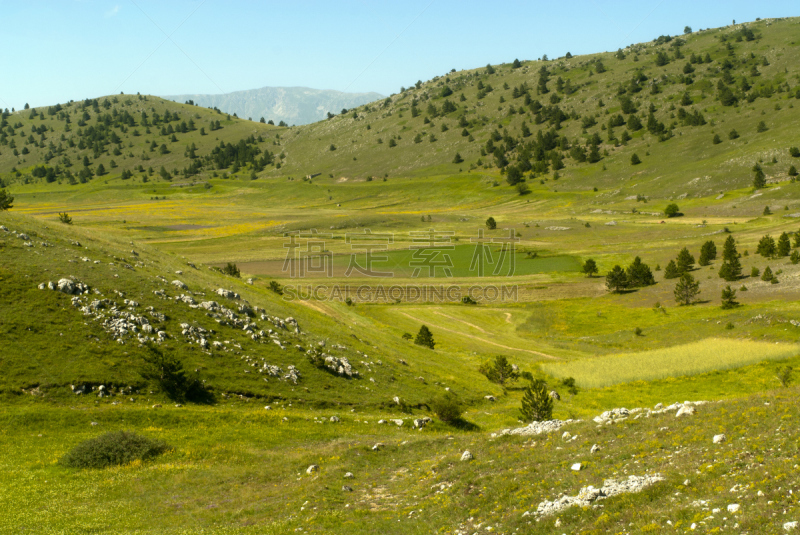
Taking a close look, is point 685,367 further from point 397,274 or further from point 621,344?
point 397,274

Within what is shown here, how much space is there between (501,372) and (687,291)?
49.5 m

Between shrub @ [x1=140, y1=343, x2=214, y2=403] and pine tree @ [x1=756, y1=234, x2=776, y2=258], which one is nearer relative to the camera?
shrub @ [x1=140, y1=343, x2=214, y2=403]

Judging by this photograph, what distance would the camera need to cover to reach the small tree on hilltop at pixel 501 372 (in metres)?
49.2

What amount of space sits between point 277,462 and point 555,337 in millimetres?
58007

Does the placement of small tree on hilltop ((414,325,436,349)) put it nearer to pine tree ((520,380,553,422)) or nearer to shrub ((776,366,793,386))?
pine tree ((520,380,553,422))

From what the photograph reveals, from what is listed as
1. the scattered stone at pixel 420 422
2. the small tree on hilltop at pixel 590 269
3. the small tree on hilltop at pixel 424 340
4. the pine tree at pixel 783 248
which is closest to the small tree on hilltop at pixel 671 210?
the pine tree at pixel 783 248

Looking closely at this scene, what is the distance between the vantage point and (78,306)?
34844mm

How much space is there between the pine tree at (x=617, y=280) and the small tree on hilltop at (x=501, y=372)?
166ft

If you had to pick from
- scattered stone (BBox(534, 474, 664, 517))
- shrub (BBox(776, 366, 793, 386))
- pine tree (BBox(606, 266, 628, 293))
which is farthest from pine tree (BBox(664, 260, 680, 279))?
scattered stone (BBox(534, 474, 664, 517))

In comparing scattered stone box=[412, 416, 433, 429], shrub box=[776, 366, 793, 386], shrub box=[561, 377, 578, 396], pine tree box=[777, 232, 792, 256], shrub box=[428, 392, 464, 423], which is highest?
pine tree box=[777, 232, 792, 256]

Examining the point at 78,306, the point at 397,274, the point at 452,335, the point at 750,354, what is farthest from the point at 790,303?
the point at 78,306

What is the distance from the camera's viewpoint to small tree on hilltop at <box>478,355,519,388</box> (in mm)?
49188

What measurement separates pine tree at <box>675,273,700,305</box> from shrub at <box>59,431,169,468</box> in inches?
3209

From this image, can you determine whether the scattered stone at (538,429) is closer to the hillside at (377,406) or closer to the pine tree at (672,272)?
the hillside at (377,406)
